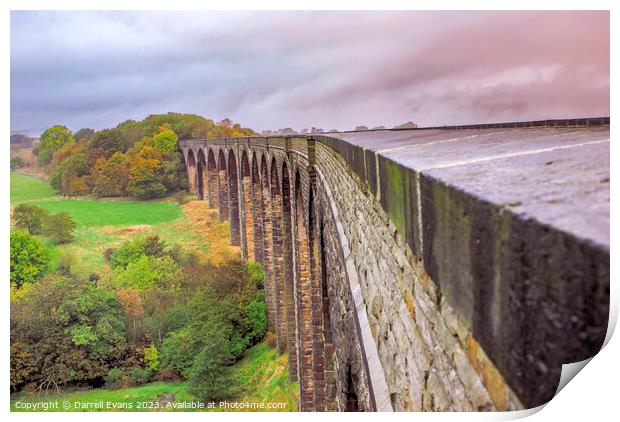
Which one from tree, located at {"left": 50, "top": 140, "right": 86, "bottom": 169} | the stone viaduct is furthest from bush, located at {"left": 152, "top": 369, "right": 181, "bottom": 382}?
the stone viaduct

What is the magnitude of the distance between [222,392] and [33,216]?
5076 millimetres

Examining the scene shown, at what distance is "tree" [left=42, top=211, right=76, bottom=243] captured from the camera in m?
12.1

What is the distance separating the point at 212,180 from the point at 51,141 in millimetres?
12328

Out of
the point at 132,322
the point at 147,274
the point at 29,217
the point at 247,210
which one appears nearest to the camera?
the point at 29,217

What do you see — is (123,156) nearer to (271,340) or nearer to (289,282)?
(289,282)

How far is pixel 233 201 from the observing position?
22.0m

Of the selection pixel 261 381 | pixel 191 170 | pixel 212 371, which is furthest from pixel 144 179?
pixel 212 371

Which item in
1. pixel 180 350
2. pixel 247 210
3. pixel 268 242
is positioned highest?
pixel 247 210

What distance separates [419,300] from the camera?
1821 mm

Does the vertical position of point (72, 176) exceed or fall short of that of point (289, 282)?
it exceeds it

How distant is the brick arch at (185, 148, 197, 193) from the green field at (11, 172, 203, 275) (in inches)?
165

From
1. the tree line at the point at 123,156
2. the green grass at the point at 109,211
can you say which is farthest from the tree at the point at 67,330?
the tree line at the point at 123,156

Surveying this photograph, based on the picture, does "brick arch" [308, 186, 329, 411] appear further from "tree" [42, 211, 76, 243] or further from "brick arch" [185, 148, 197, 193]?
"brick arch" [185, 148, 197, 193]
